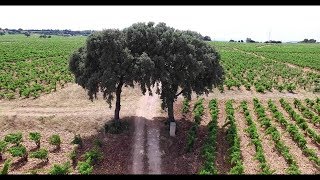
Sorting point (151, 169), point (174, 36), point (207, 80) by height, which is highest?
point (174, 36)

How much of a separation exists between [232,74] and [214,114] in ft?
64.6

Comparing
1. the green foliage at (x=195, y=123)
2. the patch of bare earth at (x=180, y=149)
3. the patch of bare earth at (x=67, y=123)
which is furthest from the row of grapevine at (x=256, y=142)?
the patch of bare earth at (x=67, y=123)

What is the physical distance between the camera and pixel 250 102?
33.1 meters

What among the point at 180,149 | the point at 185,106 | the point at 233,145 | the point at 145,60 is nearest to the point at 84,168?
the point at 180,149

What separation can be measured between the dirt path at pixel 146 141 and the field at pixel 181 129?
0.06 meters

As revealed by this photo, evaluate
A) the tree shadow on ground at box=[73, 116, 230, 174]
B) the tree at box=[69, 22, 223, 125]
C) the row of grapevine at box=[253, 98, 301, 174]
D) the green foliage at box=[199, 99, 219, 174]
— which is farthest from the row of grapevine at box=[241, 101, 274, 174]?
the tree at box=[69, 22, 223, 125]

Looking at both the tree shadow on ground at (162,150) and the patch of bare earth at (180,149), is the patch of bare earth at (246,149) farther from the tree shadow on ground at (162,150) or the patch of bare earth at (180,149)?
the patch of bare earth at (180,149)

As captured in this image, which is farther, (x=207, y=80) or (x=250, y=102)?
(x=250, y=102)

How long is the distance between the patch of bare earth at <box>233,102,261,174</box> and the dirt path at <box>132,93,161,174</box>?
484 cm

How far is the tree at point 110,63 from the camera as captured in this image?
22406 mm

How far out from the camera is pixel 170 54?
2331cm

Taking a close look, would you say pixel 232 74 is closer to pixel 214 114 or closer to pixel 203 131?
pixel 214 114

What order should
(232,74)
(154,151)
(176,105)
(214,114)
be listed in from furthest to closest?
1. (232,74)
2. (176,105)
3. (214,114)
4. (154,151)
